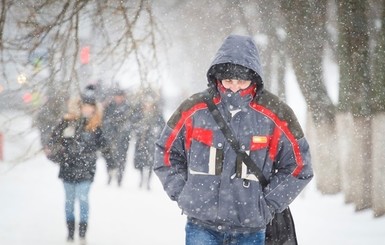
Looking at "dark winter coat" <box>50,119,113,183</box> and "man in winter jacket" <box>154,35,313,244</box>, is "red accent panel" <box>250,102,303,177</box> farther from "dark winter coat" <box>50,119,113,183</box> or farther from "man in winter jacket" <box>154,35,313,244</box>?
"dark winter coat" <box>50,119,113,183</box>

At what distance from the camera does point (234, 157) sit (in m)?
3.15

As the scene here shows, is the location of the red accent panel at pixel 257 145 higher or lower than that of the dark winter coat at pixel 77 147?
lower

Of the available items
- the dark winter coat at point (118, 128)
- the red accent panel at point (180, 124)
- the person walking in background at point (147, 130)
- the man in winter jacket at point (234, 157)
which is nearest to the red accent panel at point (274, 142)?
the man in winter jacket at point (234, 157)

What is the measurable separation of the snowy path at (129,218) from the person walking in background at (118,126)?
0.48 metres

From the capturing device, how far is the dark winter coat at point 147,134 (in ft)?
34.4

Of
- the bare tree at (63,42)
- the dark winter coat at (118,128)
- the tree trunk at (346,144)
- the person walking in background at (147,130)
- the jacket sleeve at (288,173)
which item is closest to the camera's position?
the jacket sleeve at (288,173)

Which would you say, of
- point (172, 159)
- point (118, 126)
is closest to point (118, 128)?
point (118, 126)

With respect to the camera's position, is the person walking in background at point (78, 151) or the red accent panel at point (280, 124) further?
the person walking in background at point (78, 151)

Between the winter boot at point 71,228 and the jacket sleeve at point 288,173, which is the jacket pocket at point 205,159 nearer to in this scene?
the jacket sleeve at point 288,173

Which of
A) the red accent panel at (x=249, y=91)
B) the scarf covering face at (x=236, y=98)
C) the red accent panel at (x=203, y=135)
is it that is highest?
the red accent panel at (x=249, y=91)

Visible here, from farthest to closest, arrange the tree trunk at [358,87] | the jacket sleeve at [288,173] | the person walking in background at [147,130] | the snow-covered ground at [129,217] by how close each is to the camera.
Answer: the person walking in background at [147,130] < the tree trunk at [358,87] < the snow-covered ground at [129,217] < the jacket sleeve at [288,173]

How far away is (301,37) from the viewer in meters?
11.3

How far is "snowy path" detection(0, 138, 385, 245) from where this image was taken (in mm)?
6980

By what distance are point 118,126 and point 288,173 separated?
7.58 meters
